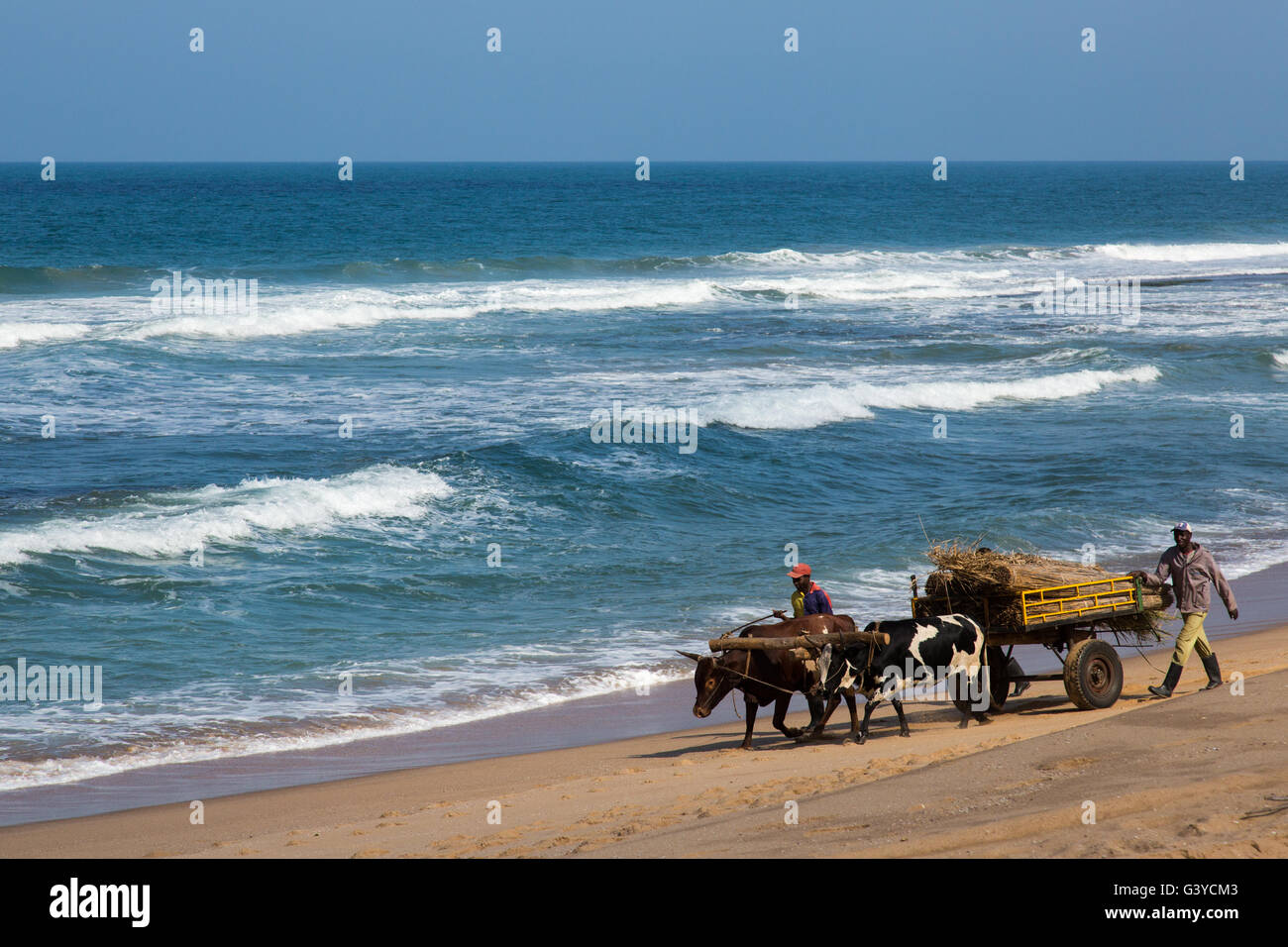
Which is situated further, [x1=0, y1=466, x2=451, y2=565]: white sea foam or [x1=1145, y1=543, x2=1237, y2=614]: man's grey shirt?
[x1=0, y1=466, x2=451, y2=565]: white sea foam

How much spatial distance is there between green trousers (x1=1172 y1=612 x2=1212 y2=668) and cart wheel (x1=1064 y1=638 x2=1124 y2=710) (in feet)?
1.72

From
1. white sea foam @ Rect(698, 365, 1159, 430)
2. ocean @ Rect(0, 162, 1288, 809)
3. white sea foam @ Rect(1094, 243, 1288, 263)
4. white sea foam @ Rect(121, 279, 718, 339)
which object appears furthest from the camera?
white sea foam @ Rect(1094, 243, 1288, 263)

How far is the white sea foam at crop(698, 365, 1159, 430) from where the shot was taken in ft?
78.8

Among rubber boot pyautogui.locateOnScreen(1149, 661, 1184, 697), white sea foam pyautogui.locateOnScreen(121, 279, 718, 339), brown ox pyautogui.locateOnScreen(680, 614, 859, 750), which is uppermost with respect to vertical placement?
white sea foam pyautogui.locateOnScreen(121, 279, 718, 339)

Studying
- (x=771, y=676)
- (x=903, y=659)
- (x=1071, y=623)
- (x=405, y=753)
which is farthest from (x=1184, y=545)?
(x=405, y=753)

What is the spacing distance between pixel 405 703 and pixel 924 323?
29841mm

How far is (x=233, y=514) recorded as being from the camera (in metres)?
16.4

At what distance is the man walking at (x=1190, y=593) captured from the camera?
397 inches

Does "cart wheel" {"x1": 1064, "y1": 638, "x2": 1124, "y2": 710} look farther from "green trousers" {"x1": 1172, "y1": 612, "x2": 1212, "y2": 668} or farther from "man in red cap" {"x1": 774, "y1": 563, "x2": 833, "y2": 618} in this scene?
"man in red cap" {"x1": 774, "y1": 563, "x2": 833, "y2": 618}

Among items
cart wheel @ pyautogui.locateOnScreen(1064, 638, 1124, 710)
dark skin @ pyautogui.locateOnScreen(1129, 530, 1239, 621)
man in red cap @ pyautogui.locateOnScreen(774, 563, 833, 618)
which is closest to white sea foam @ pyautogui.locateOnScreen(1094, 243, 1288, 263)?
dark skin @ pyautogui.locateOnScreen(1129, 530, 1239, 621)

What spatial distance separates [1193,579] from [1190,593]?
0.12 metres

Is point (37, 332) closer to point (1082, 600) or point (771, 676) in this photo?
point (771, 676)
